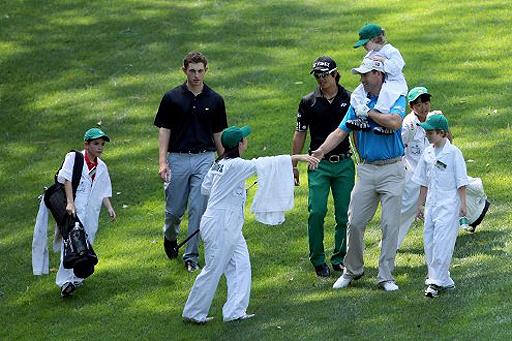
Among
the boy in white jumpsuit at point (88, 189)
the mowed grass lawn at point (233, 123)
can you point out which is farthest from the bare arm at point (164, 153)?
the mowed grass lawn at point (233, 123)

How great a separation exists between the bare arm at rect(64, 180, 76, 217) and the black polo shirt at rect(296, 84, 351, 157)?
2.54 m

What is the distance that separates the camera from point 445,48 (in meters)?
18.8

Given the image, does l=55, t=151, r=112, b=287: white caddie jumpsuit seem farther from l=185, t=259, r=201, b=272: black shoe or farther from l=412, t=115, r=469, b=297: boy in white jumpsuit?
l=412, t=115, r=469, b=297: boy in white jumpsuit

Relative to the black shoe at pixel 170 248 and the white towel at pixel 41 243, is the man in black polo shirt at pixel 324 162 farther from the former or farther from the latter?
the white towel at pixel 41 243

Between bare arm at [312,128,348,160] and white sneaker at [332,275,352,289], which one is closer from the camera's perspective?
bare arm at [312,128,348,160]

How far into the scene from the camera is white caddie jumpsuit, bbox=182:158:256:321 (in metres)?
10.1

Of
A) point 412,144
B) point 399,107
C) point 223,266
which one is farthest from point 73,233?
point 412,144

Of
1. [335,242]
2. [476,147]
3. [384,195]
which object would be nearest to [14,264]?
[335,242]

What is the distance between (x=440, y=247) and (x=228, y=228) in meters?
1.95

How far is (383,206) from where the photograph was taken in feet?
34.2

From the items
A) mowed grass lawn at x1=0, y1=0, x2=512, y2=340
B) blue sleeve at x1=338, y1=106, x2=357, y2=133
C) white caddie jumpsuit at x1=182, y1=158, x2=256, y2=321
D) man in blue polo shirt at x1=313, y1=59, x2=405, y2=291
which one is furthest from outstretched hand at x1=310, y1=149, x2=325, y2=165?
mowed grass lawn at x1=0, y1=0, x2=512, y2=340

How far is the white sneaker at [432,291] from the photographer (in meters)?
10.0

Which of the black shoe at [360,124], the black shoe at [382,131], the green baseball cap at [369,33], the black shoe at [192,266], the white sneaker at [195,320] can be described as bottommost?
the black shoe at [192,266]

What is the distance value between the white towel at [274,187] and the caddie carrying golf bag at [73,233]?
2.05 metres
